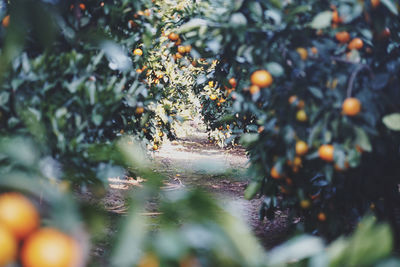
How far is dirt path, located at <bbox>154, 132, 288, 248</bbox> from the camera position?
538mm

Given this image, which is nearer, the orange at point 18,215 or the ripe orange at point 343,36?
the orange at point 18,215

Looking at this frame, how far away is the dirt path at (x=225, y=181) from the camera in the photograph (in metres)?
0.54

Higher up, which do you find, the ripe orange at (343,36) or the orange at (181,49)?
the ripe orange at (343,36)

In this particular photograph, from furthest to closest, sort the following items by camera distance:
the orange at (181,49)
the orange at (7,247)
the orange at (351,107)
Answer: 1. the orange at (181,49)
2. the orange at (351,107)
3. the orange at (7,247)

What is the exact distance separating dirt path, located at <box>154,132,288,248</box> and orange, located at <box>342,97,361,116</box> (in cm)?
47

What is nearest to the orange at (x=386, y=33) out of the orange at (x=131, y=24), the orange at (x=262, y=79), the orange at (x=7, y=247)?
the orange at (x=262, y=79)

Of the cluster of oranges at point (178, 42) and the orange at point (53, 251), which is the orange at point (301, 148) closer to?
the orange at point (53, 251)

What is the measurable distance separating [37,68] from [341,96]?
1123mm

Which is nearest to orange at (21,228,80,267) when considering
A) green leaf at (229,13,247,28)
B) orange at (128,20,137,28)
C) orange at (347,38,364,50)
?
green leaf at (229,13,247,28)

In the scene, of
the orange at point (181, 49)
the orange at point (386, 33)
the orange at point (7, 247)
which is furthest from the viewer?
the orange at point (181, 49)

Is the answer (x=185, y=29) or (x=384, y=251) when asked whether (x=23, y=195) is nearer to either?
(x=384, y=251)

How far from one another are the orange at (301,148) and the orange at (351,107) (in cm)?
19

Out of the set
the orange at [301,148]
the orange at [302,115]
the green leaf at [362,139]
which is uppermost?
the orange at [302,115]

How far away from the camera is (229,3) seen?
150cm
